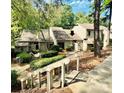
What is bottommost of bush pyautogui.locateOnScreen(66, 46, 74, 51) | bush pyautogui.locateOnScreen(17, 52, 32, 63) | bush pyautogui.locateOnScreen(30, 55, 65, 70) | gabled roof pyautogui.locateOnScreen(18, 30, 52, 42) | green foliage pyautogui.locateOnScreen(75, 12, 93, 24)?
bush pyautogui.locateOnScreen(30, 55, 65, 70)

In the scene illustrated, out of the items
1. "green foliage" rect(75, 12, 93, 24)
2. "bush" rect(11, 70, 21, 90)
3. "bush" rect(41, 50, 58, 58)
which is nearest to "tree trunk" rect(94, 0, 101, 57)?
"green foliage" rect(75, 12, 93, 24)

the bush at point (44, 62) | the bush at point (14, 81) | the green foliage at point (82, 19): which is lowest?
the bush at point (14, 81)

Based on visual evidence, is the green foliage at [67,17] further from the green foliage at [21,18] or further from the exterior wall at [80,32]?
the green foliage at [21,18]

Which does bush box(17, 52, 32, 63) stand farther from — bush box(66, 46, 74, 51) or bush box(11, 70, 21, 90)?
bush box(66, 46, 74, 51)

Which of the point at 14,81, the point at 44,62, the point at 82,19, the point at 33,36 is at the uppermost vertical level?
the point at 82,19

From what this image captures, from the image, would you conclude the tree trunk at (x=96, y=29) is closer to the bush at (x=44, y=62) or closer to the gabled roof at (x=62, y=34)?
the gabled roof at (x=62, y=34)

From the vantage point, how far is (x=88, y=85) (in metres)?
1.96

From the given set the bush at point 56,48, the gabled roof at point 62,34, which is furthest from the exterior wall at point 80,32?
the bush at point 56,48

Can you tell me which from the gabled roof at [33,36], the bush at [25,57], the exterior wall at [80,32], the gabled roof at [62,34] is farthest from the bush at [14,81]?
the exterior wall at [80,32]

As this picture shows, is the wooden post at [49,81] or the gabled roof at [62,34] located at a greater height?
the gabled roof at [62,34]

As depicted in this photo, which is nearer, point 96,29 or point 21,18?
point 96,29

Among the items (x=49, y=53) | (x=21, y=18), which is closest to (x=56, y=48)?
(x=49, y=53)

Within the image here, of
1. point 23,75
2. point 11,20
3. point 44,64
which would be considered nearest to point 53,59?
point 44,64

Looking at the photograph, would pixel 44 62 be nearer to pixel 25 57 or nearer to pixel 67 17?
pixel 25 57
